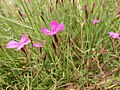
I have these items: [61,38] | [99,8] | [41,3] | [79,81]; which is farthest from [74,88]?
[41,3]

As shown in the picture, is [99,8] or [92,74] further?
[99,8]

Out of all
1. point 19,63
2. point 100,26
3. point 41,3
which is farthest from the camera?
point 41,3

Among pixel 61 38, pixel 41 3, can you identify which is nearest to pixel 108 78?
pixel 61 38

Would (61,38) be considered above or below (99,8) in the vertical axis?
below

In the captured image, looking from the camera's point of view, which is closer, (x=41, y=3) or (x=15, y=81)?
(x=15, y=81)

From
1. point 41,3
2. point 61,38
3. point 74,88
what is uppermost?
point 41,3

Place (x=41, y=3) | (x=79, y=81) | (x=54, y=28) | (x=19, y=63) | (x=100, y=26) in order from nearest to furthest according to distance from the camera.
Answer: (x=54, y=28) → (x=79, y=81) → (x=19, y=63) → (x=100, y=26) → (x=41, y=3)

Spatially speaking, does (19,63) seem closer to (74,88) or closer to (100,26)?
(74,88)

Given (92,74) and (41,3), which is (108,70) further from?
(41,3)

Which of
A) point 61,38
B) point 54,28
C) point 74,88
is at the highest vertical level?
point 61,38
